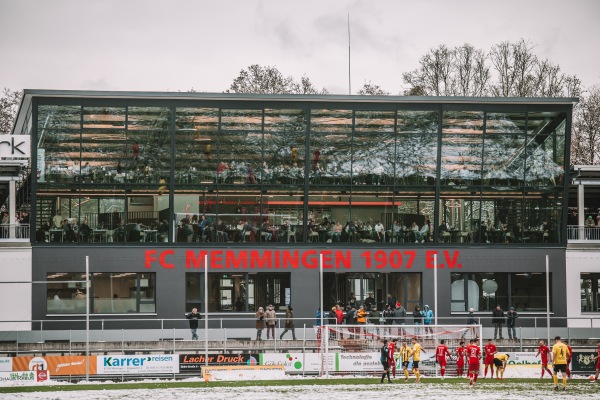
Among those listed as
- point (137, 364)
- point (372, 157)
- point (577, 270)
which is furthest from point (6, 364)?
point (577, 270)

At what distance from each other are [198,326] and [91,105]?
39.0ft

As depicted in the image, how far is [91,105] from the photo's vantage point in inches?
2111

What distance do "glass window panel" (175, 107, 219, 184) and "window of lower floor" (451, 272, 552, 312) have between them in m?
13.9

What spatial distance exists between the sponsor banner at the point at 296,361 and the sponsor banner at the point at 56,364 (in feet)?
23.7

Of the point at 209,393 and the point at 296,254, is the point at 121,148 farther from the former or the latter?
the point at 209,393

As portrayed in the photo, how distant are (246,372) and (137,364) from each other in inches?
180

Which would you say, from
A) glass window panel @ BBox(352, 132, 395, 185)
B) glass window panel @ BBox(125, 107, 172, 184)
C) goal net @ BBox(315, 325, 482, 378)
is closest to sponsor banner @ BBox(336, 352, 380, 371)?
goal net @ BBox(315, 325, 482, 378)

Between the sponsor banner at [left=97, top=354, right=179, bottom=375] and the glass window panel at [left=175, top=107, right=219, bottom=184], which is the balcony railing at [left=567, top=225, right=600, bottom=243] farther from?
the sponsor banner at [left=97, top=354, right=179, bottom=375]

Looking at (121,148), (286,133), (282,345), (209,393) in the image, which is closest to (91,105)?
(121,148)

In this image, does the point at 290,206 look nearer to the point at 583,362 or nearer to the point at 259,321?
the point at 259,321

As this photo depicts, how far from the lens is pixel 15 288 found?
2085 inches

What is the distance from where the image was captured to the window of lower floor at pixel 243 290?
55.1 metres

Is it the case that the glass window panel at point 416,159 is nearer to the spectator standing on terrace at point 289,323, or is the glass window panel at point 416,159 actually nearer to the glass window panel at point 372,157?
the glass window panel at point 372,157

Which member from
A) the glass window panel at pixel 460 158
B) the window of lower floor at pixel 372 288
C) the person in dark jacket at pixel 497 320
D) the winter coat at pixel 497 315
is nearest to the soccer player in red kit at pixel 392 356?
the person in dark jacket at pixel 497 320
